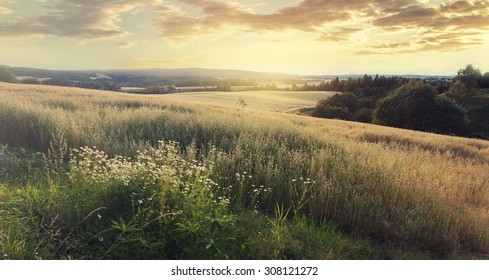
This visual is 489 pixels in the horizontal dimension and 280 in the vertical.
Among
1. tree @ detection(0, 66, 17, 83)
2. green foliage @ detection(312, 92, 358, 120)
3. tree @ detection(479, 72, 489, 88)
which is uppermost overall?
tree @ detection(479, 72, 489, 88)

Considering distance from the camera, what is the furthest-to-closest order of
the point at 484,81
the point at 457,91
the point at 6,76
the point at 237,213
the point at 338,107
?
the point at 338,107
the point at 484,81
the point at 457,91
the point at 6,76
the point at 237,213

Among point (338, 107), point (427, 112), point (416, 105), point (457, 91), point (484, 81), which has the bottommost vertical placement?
point (338, 107)

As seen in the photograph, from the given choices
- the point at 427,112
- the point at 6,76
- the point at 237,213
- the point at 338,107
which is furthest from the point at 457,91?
the point at 237,213

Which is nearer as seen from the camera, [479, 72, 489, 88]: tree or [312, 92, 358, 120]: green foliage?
[479, 72, 489, 88]: tree

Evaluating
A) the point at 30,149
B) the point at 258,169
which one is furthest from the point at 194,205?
the point at 30,149

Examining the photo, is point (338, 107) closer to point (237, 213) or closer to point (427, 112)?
point (427, 112)

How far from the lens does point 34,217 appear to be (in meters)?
4.11

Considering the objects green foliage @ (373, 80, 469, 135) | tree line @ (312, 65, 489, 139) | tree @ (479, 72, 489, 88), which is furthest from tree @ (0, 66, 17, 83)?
tree @ (479, 72, 489, 88)

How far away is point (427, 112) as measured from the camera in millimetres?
45750

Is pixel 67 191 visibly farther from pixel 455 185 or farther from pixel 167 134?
pixel 455 185

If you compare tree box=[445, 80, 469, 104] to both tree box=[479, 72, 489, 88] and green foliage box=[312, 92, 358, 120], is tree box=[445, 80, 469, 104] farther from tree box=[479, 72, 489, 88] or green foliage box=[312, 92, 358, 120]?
green foliage box=[312, 92, 358, 120]

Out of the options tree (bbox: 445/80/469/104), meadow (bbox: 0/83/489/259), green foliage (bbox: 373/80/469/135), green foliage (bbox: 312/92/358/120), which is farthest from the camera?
green foliage (bbox: 312/92/358/120)

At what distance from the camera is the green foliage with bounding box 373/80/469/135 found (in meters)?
45.1

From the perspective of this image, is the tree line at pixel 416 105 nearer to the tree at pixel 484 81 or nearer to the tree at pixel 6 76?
the tree at pixel 484 81
